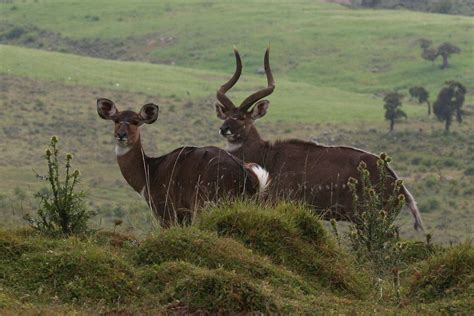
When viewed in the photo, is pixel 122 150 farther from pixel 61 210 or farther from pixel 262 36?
pixel 262 36

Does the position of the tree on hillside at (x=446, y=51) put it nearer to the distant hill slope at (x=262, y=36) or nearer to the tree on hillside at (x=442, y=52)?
the tree on hillside at (x=442, y=52)

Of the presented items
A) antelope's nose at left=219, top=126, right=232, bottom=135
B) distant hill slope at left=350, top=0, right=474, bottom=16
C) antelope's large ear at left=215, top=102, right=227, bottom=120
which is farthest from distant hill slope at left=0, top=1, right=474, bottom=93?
antelope's nose at left=219, top=126, right=232, bottom=135

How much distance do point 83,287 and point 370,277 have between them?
7.73 ft

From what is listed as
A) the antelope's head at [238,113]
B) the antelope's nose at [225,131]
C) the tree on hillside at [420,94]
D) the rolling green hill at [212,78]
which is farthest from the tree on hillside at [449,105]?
the antelope's nose at [225,131]

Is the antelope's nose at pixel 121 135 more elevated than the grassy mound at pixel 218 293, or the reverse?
the antelope's nose at pixel 121 135

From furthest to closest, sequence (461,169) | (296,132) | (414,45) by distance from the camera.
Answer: (414,45), (296,132), (461,169)

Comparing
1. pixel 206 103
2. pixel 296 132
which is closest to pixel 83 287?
pixel 296 132

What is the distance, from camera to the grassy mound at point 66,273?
307 inches

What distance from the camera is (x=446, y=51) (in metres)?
85.7

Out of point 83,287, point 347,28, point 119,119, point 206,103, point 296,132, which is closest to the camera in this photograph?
point 83,287

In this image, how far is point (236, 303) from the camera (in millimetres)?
7598

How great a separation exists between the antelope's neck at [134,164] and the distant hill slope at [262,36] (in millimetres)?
70100

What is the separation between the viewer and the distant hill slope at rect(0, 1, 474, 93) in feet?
290

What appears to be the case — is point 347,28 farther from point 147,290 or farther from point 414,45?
point 147,290
